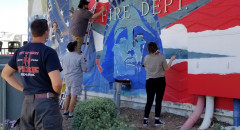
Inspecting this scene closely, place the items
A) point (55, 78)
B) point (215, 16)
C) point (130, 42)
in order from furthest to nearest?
point (130, 42), point (215, 16), point (55, 78)

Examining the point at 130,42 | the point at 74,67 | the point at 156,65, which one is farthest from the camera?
the point at 130,42

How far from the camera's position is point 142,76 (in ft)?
25.6

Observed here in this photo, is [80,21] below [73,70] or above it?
above

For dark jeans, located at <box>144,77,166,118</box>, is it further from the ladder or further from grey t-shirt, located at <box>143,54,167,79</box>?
the ladder

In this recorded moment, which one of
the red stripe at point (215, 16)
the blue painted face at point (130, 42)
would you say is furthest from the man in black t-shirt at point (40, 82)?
the blue painted face at point (130, 42)

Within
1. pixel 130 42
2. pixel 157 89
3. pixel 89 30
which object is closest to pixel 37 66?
pixel 157 89

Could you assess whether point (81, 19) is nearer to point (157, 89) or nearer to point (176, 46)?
point (176, 46)

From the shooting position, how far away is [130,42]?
8188mm

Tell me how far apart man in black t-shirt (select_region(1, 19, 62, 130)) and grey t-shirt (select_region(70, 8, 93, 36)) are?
17.9 feet

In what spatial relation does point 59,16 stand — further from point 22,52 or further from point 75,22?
point 22,52

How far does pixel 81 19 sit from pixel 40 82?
5757 mm

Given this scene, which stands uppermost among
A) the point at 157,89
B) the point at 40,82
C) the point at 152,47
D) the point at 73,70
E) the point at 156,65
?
the point at 152,47

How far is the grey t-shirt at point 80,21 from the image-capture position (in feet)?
30.1

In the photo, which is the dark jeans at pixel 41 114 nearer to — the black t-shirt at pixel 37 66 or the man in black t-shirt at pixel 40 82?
the man in black t-shirt at pixel 40 82
